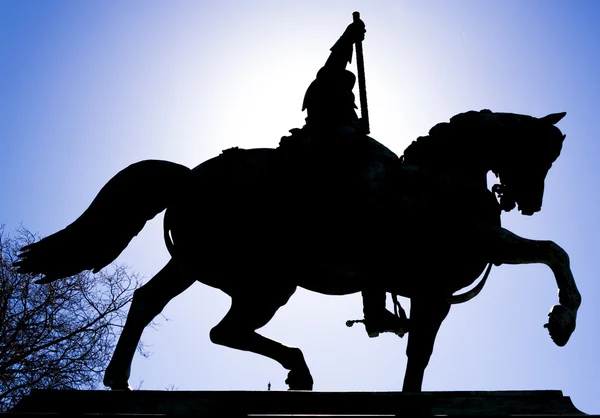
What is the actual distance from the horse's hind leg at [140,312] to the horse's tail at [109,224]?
39 cm

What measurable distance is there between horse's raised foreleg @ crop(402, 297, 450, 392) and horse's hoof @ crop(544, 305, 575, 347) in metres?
1.03

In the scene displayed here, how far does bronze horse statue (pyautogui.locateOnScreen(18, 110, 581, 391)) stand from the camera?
5.95 meters

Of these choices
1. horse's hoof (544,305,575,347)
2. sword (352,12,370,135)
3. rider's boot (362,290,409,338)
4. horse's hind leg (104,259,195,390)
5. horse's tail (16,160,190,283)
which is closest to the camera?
horse's hoof (544,305,575,347)

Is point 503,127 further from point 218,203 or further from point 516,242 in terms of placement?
point 218,203

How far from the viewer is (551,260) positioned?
18.1ft

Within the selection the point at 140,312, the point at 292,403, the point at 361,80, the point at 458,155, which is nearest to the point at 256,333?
the point at 140,312

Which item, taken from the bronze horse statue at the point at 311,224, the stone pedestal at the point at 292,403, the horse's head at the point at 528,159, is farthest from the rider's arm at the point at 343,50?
the stone pedestal at the point at 292,403

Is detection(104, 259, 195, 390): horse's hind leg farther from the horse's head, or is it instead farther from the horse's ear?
the horse's ear

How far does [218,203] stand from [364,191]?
1.21 m

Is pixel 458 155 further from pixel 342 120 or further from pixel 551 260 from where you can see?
pixel 551 260

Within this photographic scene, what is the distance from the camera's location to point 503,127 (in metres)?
6.38

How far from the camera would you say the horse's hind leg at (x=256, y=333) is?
605 centimetres

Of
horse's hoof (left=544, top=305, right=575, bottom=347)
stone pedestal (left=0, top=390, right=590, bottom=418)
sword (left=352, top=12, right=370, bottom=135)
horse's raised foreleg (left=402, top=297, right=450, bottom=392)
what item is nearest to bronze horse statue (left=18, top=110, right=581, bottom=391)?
horse's raised foreleg (left=402, top=297, right=450, bottom=392)

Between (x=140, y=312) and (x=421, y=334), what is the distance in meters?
2.20
